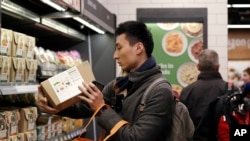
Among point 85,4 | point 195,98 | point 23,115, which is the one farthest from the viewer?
point 195,98

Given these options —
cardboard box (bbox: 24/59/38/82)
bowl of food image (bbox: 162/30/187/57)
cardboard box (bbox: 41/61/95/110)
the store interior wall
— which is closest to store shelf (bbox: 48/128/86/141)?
cardboard box (bbox: 24/59/38/82)

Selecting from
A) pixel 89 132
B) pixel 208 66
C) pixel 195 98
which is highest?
pixel 208 66

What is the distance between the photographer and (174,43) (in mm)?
6070

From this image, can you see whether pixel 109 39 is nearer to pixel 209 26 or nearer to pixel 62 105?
pixel 209 26

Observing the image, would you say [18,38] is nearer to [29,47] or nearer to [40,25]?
[29,47]

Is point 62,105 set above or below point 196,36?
below

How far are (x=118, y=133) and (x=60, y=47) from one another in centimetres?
339

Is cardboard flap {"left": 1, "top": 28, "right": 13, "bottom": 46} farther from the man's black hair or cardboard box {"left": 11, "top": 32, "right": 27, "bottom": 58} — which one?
the man's black hair

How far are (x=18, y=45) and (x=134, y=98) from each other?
1075 mm

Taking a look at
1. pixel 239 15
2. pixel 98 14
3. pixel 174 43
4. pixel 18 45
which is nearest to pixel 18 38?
pixel 18 45

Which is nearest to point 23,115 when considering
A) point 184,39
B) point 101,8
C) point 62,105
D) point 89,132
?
point 62,105

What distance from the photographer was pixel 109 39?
5527 mm

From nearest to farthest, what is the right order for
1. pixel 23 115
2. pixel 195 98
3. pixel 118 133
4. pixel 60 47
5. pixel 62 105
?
pixel 118 133
pixel 62 105
pixel 23 115
pixel 195 98
pixel 60 47

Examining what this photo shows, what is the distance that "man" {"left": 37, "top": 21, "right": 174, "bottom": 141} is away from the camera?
7.01ft
